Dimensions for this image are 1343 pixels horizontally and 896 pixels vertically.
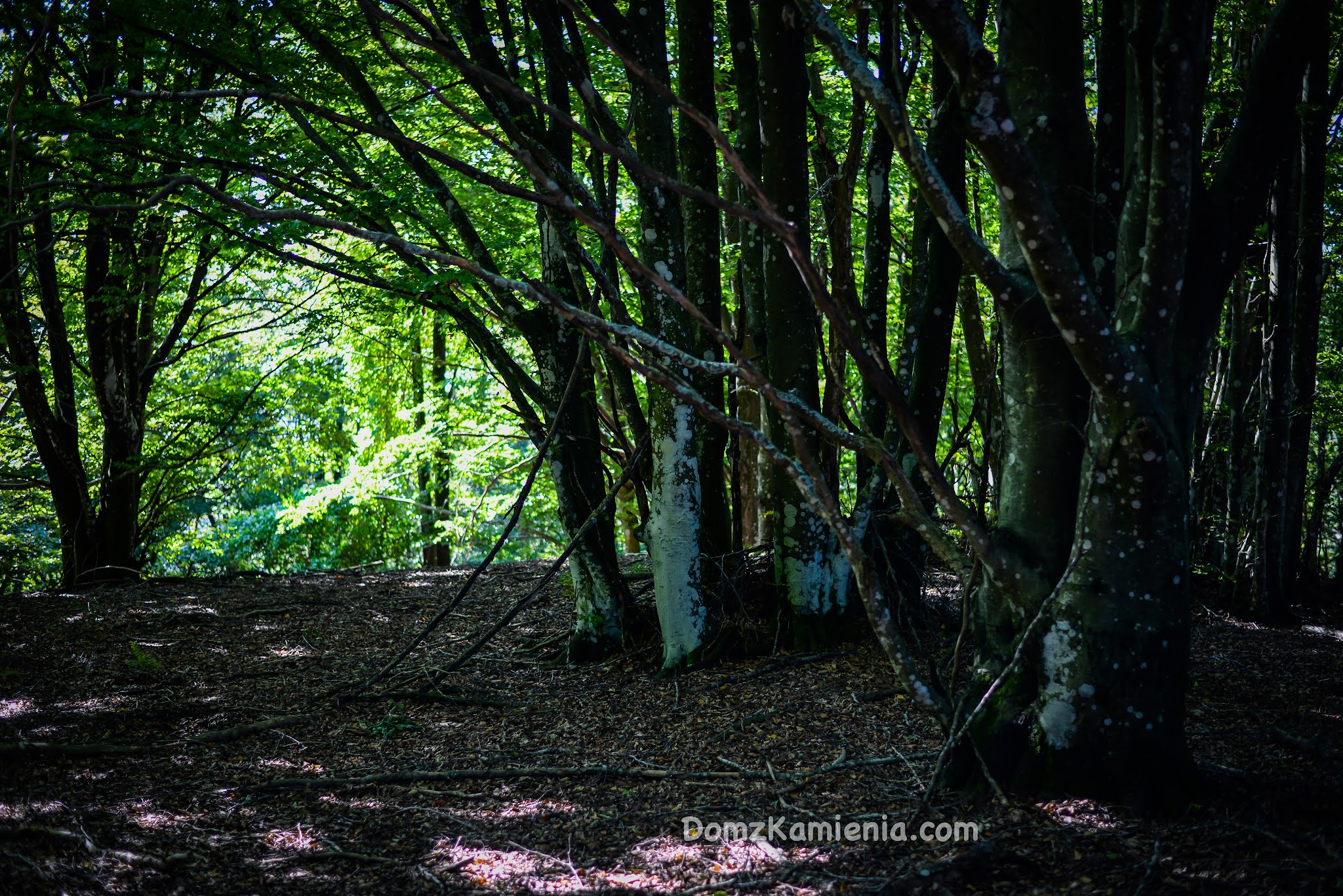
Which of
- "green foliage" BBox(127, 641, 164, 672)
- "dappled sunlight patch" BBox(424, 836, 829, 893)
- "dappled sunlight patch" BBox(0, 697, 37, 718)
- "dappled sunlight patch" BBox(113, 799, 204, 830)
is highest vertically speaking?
"green foliage" BBox(127, 641, 164, 672)

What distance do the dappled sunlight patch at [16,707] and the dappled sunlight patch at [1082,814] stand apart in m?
4.72

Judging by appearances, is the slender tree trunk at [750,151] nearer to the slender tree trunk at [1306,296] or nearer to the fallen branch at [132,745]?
the fallen branch at [132,745]

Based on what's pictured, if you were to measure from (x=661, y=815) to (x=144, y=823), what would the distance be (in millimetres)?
1903

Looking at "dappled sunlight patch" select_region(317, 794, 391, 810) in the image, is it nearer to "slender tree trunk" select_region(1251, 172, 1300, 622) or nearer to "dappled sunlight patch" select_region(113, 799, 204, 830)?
"dappled sunlight patch" select_region(113, 799, 204, 830)

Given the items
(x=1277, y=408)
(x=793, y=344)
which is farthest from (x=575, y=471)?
(x=1277, y=408)

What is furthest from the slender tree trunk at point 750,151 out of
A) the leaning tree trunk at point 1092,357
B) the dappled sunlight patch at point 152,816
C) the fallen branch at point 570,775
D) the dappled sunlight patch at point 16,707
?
the dappled sunlight patch at point 16,707

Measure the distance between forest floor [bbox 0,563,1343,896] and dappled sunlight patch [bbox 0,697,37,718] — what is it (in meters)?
0.02

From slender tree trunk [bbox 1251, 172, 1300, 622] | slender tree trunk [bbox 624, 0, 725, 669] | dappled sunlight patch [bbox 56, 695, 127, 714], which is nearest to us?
dappled sunlight patch [bbox 56, 695, 127, 714]

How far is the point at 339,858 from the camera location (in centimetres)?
296

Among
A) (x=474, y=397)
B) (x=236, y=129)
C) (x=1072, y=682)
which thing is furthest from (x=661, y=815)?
(x=474, y=397)

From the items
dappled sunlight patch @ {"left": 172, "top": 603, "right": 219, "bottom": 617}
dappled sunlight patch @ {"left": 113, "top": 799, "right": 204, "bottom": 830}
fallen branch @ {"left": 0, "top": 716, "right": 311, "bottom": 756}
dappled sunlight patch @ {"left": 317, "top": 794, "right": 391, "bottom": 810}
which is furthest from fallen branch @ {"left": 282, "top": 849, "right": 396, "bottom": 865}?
dappled sunlight patch @ {"left": 172, "top": 603, "right": 219, "bottom": 617}

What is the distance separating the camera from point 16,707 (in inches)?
177

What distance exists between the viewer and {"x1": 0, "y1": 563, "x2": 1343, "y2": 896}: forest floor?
2670 millimetres

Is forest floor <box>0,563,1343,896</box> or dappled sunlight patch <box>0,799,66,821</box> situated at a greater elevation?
dappled sunlight patch <box>0,799,66,821</box>
